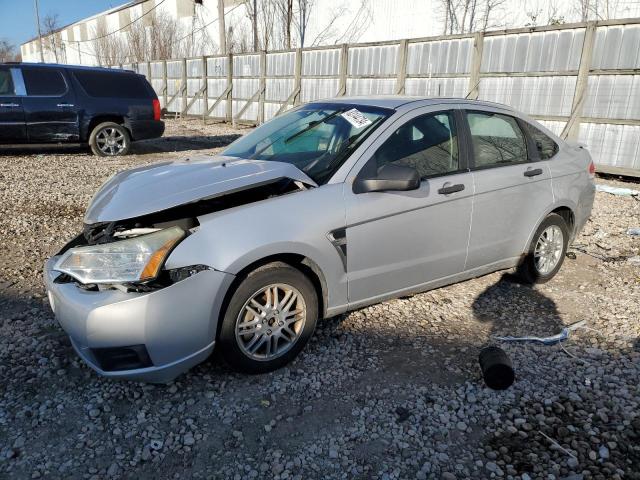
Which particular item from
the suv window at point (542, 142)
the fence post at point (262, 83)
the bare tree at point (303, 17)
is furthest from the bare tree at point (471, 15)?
the suv window at point (542, 142)

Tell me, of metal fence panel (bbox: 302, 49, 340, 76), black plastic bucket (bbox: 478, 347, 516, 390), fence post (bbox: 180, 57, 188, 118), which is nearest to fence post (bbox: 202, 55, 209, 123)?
fence post (bbox: 180, 57, 188, 118)

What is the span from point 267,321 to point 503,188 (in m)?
2.15

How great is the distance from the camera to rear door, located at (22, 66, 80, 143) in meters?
9.70

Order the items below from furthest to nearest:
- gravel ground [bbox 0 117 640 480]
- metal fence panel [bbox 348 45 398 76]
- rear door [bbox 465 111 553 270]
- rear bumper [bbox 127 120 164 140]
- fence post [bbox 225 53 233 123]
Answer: fence post [bbox 225 53 233 123] < metal fence panel [bbox 348 45 398 76] < rear bumper [bbox 127 120 164 140] < rear door [bbox 465 111 553 270] < gravel ground [bbox 0 117 640 480]

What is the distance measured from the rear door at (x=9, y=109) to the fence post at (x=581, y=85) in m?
10.7

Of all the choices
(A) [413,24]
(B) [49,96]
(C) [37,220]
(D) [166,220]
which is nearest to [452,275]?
(D) [166,220]

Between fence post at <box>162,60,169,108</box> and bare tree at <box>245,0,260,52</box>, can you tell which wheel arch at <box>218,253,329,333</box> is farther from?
bare tree at <box>245,0,260,52</box>

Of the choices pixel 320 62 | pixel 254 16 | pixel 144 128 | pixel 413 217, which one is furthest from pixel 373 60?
pixel 254 16

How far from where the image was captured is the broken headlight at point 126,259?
253 cm

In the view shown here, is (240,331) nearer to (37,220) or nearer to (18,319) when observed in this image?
(18,319)

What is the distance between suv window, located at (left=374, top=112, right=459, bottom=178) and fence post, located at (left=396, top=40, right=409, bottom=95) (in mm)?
9610

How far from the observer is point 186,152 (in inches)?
484

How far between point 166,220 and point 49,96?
8.90m

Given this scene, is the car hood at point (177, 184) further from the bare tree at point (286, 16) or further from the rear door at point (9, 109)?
the bare tree at point (286, 16)
